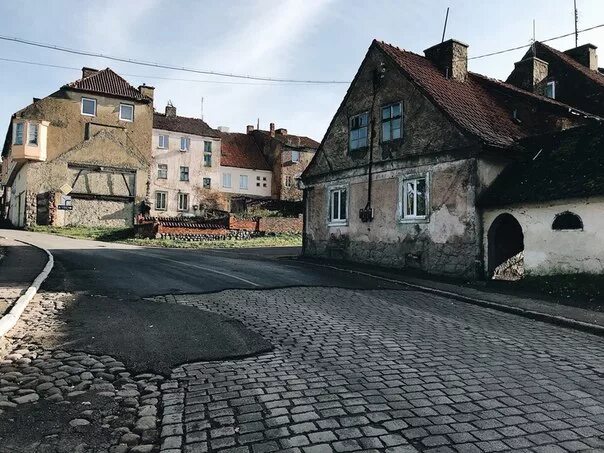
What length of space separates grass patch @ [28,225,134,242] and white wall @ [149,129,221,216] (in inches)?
530

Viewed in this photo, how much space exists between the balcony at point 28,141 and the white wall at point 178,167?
12.8 metres

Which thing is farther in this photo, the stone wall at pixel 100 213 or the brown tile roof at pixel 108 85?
the brown tile roof at pixel 108 85

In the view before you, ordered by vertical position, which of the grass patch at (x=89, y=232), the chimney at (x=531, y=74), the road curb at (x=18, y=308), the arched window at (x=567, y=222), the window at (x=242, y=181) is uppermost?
the chimney at (x=531, y=74)

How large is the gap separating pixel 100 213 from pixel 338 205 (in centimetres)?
2639

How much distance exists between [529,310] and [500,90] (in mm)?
13212

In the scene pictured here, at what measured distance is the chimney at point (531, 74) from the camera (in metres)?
25.4

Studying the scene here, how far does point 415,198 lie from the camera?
16.1 meters

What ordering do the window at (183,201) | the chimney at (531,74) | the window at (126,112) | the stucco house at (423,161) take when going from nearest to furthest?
the stucco house at (423,161)
the chimney at (531,74)
the window at (126,112)
the window at (183,201)

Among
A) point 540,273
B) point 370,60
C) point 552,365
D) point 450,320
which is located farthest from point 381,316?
point 370,60

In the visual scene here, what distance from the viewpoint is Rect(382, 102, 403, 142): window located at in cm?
1700

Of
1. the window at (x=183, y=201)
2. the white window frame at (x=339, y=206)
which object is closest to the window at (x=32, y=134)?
the window at (x=183, y=201)

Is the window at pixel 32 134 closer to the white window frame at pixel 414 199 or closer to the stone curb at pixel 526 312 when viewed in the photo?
the white window frame at pixel 414 199

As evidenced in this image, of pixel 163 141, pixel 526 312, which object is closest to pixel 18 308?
pixel 526 312

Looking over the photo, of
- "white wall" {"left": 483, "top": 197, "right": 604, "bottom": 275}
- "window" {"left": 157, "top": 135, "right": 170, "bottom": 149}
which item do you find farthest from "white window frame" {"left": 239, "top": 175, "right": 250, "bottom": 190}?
"white wall" {"left": 483, "top": 197, "right": 604, "bottom": 275}
